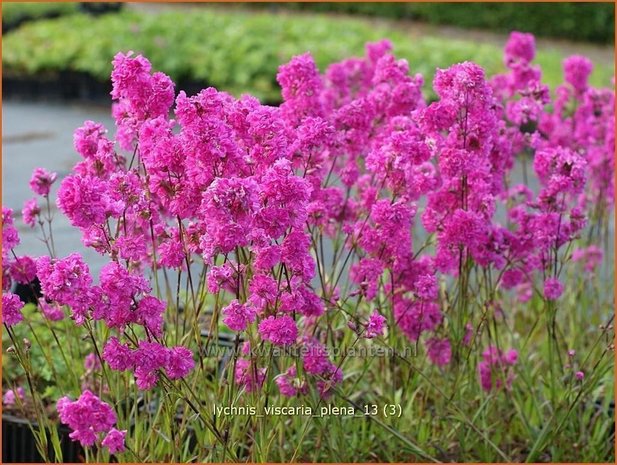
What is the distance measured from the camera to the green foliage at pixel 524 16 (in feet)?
41.8

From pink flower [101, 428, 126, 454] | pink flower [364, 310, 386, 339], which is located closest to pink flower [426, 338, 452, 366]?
pink flower [364, 310, 386, 339]

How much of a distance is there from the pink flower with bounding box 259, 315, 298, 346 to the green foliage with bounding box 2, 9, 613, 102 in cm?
607

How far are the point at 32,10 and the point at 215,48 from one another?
3.57m

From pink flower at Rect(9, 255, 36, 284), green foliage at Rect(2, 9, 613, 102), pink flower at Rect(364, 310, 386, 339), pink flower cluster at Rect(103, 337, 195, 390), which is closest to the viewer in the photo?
pink flower cluster at Rect(103, 337, 195, 390)

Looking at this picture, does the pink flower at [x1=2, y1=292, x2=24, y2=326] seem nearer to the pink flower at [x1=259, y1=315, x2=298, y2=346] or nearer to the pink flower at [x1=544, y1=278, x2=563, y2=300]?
the pink flower at [x1=259, y1=315, x2=298, y2=346]

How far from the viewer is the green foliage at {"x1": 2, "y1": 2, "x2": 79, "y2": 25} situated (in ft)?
37.3

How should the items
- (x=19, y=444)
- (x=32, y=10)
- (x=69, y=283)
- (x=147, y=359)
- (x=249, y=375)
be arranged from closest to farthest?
(x=69, y=283) → (x=147, y=359) → (x=249, y=375) → (x=19, y=444) → (x=32, y=10)

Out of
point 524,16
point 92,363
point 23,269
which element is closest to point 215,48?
point 524,16

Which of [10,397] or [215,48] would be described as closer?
[10,397]

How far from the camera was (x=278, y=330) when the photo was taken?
2.18 m

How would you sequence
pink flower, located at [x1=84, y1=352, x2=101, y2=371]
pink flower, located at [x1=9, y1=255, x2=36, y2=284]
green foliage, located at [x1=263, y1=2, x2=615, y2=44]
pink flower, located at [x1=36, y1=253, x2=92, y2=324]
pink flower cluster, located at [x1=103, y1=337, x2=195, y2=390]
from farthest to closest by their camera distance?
1. green foliage, located at [x1=263, y1=2, x2=615, y2=44]
2. pink flower, located at [x1=84, y1=352, x2=101, y2=371]
3. pink flower, located at [x1=9, y1=255, x2=36, y2=284]
4. pink flower cluster, located at [x1=103, y1=337, x2=195, y2=390]
5. pink flower, located at [x1=36, y1=253, x2=92, y2=324]

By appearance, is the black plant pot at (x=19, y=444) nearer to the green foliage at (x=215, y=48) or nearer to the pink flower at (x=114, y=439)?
the pink flower at (x=114, y=439)

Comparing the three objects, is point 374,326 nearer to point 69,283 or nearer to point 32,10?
point 69,283

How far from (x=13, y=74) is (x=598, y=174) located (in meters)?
6.77
